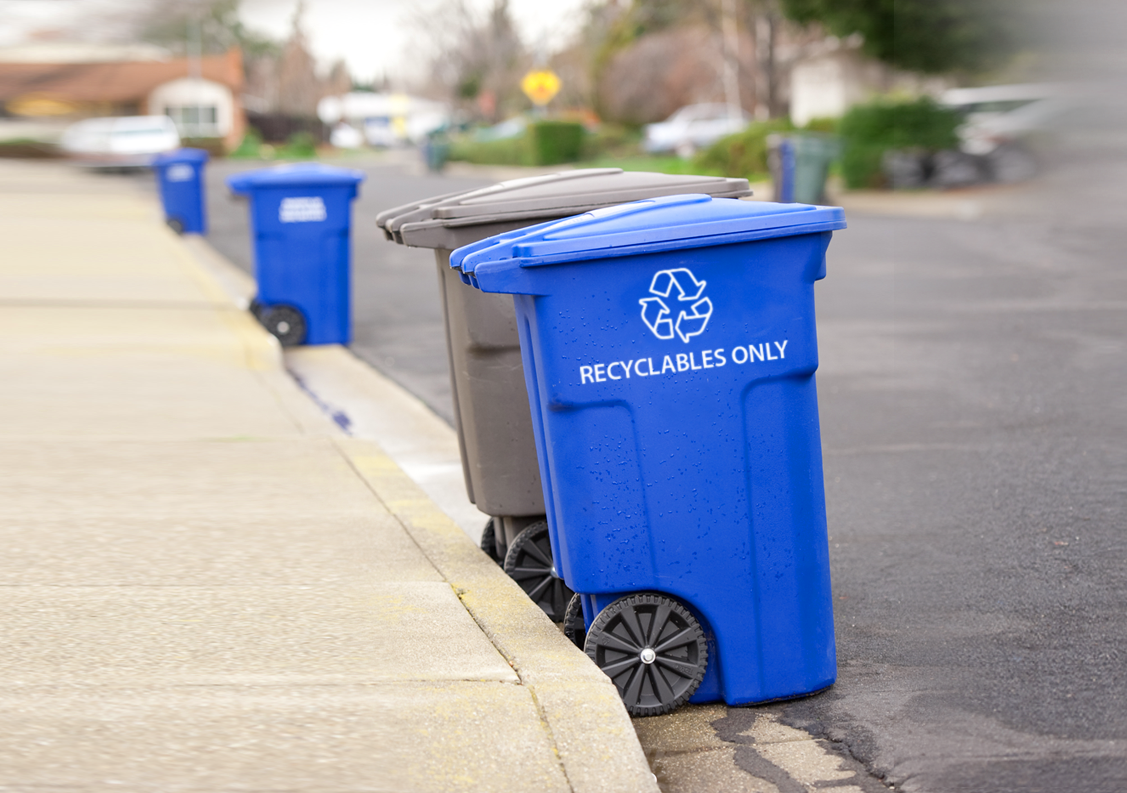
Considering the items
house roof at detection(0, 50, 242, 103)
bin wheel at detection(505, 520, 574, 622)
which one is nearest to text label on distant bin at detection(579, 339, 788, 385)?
bin wheel at detection(505, 520, 574, 622)

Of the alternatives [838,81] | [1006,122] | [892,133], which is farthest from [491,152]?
[1006,122]

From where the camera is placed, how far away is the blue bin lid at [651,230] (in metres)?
3.29

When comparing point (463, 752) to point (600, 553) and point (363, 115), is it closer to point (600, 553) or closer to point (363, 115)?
point (600, 553)

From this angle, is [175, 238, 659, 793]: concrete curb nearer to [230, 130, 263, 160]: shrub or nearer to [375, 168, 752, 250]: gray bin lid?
[375, 168, 752, 250]: gray bin lid

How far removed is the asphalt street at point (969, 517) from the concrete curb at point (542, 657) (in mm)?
423

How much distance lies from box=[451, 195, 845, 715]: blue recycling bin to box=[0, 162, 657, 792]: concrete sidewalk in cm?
28

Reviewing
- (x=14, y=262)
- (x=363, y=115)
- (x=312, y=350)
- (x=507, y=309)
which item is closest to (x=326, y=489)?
(x=507, y=309)

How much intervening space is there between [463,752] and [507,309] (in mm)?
1629

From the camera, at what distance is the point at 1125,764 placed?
312cm

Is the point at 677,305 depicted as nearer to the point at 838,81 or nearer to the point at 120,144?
the point at 838,81

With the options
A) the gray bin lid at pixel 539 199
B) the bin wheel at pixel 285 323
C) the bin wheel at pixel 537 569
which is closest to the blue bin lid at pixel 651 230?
the gray bin lid at pixel 539 199

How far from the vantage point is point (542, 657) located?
352 centimetres

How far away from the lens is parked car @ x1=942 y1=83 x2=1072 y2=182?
23.8 meters

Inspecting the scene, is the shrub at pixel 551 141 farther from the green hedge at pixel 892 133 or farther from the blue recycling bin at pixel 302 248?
the blue recycling bin at pixel 302 248
